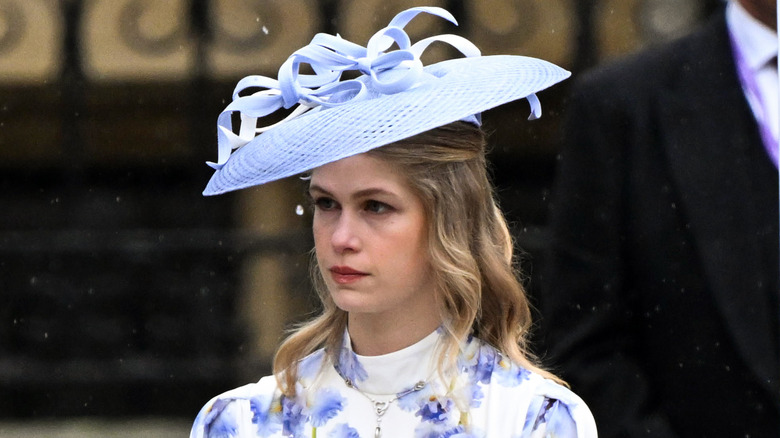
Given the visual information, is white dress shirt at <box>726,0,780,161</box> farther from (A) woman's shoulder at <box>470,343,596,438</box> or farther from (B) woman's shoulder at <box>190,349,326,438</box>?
(B) woman's shoulder at <box>190,349,326,438</box>

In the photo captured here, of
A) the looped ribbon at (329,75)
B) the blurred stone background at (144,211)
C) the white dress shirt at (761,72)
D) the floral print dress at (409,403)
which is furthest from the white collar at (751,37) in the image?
the blurred stone background at (144,211)

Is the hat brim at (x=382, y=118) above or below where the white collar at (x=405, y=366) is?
above

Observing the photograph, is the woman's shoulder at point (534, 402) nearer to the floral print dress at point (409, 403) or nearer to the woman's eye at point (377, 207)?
the floral print dress at point (409, 403)

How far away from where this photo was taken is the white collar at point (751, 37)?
3.01 m

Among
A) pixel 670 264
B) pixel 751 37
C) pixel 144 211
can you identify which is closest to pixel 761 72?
pixel 751 37

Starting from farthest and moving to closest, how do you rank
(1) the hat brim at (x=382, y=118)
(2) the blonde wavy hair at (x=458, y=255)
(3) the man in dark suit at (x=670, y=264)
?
(3) the man in dark suit at (x=670, y=264)
(2) the blonde wavy hair at (x=458, y=255)
(1) the hat brim at (x=382, y=118)

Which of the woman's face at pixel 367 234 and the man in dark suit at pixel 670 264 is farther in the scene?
the man in dark suit at pixel 670 264

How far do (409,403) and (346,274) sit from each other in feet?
0.80

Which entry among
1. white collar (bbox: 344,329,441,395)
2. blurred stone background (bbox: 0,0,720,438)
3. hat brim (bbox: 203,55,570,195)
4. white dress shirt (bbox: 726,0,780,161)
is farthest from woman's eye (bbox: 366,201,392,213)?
blurred stone background (bbox: 0,0,720,438)

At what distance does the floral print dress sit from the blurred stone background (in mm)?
2181

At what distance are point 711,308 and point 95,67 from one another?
246cm

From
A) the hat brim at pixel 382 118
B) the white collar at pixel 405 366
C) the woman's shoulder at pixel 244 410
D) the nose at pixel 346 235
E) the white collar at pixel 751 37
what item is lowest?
the woman's shoulder at pixel 244 410

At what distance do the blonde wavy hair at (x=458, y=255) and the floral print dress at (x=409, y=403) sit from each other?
30 millimetres

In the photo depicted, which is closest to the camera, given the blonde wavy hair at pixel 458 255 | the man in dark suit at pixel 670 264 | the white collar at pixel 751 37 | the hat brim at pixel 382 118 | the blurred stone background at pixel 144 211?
the hat brim at pixel 382 118
